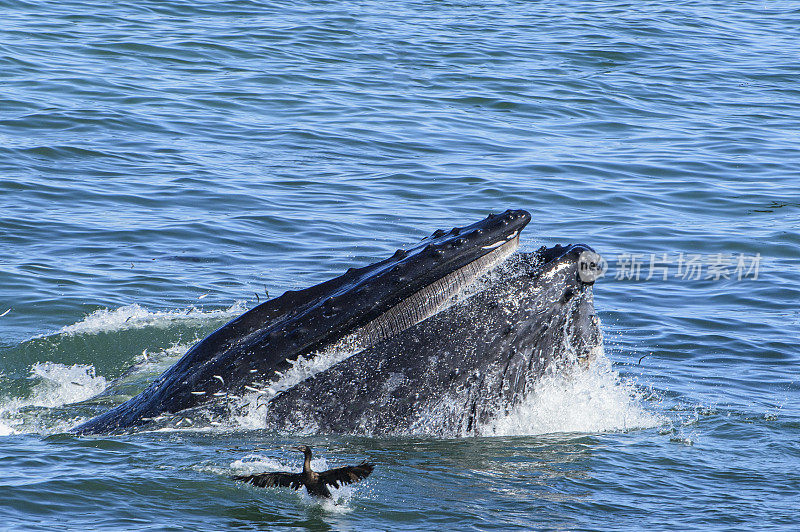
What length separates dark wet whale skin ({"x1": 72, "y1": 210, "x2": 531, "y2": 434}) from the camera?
560 centimetres

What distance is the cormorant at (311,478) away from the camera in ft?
17.3

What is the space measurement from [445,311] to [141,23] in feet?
66.5

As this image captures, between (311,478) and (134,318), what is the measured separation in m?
4.74

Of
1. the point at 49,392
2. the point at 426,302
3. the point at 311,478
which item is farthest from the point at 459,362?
the point at 49,392

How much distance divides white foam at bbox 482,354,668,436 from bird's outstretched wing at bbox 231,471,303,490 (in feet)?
3.89

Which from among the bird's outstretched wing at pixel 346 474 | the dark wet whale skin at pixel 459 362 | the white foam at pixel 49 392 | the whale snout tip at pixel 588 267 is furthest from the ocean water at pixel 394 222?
the whale snout tip at pixel 588 267

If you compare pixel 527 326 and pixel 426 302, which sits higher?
pixel 426 302

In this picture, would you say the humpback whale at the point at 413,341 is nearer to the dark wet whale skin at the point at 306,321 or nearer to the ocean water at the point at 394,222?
the dark wet whale skin at the point at 306,321

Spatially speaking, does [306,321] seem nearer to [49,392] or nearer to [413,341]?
[413,341]

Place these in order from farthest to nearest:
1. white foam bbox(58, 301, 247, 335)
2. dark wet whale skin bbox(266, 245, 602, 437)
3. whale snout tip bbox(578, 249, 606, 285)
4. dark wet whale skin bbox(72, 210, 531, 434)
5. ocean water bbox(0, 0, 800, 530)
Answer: white foam bbox(58, 301, 247, 335), ocean water bbox(0, 0, 800, 530), whale snout tip bbox(578, 249, 606, 285), dark wet whale skin bbox(266, 245, 602, 437), dark wet whale skin bbox(72, 210, 531, 434)

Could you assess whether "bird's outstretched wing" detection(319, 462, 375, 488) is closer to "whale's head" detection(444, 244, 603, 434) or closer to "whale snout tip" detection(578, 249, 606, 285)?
"whale's head" detection(444, 244, 603, 434)

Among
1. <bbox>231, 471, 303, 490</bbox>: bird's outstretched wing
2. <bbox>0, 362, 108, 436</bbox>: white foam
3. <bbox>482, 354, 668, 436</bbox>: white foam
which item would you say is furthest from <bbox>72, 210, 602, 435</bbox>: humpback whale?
<bbox>0, 362, 108, 436</bbox>: white foam

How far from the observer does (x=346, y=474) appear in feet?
17.4

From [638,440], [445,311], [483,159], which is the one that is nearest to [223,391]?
[445,311]
